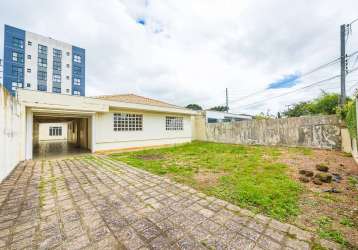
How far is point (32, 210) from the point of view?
2.40 m

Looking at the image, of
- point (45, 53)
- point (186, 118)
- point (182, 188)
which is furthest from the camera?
point (45, 53)

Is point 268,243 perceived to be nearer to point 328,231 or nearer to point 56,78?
point 328,231

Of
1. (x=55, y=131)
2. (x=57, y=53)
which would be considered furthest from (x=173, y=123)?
(x=57, y=53)

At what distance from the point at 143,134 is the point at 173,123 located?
3161 millimetres

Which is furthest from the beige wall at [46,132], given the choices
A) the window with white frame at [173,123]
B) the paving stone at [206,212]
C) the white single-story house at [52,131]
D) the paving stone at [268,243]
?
the paving stone at [268,243]

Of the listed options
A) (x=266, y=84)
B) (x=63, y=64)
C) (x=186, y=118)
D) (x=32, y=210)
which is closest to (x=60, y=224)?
(x=32, y=210)

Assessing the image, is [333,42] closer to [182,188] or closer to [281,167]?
[281,167]

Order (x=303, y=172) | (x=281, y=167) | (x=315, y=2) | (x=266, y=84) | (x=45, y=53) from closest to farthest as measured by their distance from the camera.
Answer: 1. (x=303, y=172)
2. (x=281, y=167)
3. (x=315, y=2)
4. (x=266, y=84)
5. (x=45, y=53)

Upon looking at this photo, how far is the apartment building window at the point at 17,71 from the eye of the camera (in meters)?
25.8

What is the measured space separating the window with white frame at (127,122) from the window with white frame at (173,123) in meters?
2.46

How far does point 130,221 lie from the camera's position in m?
2.11

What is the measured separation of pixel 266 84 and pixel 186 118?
33.0ft

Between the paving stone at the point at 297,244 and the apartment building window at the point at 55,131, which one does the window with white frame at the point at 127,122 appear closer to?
the paving stone at the point at 297,244

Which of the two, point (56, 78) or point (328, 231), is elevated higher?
point (56, 78)
